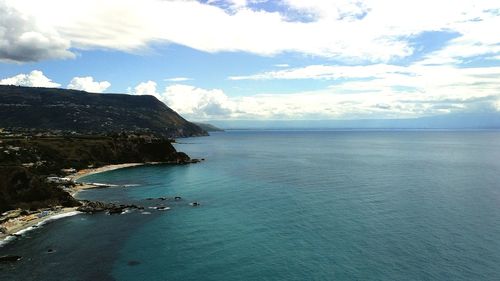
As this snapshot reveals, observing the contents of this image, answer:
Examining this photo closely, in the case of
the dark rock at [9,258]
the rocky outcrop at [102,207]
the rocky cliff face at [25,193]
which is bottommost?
the dark rock at [9,258]

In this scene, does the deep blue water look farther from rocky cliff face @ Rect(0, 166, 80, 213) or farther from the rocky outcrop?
rocky cliff face @ Rect(0, 166, 80, 213)

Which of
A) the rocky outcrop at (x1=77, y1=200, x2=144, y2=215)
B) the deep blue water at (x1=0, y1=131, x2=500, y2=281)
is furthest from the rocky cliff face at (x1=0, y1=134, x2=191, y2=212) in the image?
the deep blue water at (x1=0, y1=131, x2=500, y2=281)

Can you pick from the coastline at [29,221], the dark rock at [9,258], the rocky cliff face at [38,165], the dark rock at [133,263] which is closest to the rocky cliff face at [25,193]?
the rocky cliff face at [38,165]

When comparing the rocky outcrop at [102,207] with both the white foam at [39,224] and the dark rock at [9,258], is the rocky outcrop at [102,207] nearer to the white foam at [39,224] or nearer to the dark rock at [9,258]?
the white foam at [39,224]

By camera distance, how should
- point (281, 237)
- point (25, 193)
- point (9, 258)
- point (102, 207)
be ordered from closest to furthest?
1. point (9, 258)
2. point (281, 237)
3. point (25, 193)
4. point (102, 207)

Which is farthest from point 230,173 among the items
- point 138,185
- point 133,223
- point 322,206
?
point 133,223

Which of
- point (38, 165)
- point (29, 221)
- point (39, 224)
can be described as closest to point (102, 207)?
point (39, 224)

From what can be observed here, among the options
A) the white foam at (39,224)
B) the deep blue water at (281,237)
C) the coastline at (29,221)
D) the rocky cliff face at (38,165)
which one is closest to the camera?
the deep blue water at (281,237)

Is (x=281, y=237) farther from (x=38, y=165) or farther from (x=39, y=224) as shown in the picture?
(x=38, y=165)

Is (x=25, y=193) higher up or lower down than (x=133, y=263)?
higher up

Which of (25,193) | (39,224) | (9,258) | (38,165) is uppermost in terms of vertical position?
(38,165)

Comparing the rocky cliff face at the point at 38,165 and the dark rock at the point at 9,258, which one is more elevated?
the rocky cliff face at the point at 38,165
